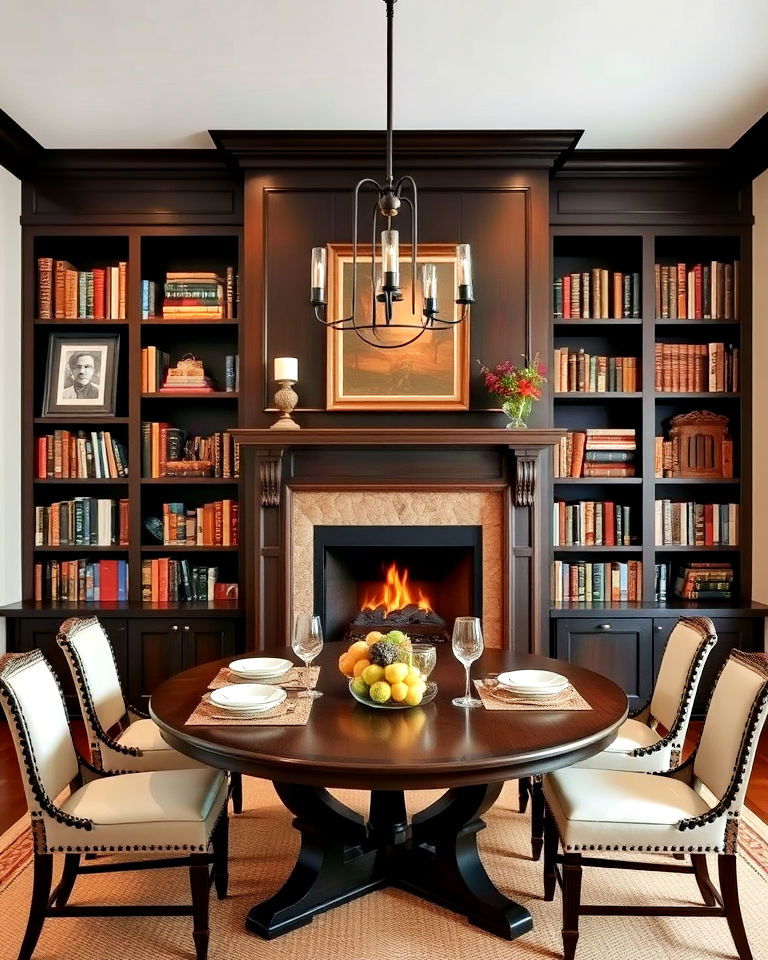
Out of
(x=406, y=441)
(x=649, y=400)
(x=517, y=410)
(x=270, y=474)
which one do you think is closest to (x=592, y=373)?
(x=649, y=400)

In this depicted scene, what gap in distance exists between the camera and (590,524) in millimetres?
4293

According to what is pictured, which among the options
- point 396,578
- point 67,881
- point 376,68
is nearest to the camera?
point 67,881

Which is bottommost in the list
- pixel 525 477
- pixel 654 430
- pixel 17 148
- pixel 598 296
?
pixel 525 477

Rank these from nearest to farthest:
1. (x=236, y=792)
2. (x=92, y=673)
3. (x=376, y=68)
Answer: (x=92, y=673) → (x=236, y=792) → (x=376, y=68)

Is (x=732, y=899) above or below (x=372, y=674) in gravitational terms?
below

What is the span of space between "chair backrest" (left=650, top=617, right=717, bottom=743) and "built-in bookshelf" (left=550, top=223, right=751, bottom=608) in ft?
4.85

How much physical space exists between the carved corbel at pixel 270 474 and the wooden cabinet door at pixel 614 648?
159 cm

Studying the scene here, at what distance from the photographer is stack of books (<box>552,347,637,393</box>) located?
4285 millimetres

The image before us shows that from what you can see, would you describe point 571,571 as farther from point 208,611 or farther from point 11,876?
point 11,876

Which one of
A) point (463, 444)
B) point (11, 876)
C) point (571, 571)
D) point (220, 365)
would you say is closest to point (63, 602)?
point (220, 365)

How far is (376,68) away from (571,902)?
10.2 ft

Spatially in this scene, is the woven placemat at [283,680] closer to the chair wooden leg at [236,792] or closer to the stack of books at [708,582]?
the chair wooden leg at [236,792]

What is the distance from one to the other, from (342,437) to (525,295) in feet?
3.92

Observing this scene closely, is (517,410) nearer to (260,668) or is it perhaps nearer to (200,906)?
(260,668)
